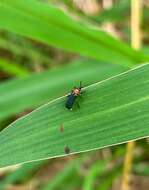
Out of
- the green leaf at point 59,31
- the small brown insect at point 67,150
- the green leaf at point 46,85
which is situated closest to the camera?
the small brown insect at point 67,150

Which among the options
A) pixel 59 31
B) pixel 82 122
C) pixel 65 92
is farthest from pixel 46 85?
pixel 82 122

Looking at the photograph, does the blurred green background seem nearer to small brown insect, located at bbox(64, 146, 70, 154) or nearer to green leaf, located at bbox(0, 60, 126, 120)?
green leaf, located at bbox(0, 60, 126, 120)

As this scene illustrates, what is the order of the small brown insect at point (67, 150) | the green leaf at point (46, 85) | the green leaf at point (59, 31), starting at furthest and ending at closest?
the green leaf at point (46, 85) → the green leaf at point (59, 31) → the small brown insect at point (67, 150)

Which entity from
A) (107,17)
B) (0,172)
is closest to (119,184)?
(0,172)

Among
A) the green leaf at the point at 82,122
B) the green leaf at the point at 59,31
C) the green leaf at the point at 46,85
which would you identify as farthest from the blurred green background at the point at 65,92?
the green leaf at the point at 82,122

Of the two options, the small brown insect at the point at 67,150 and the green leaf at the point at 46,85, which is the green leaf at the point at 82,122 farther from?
the green leaf at the point at 46,85

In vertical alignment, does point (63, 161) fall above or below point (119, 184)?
above

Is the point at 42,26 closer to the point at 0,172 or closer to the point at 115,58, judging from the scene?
the point at 115,58
